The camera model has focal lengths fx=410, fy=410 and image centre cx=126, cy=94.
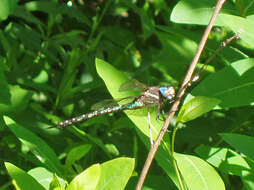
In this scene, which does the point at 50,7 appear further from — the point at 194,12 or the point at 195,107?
the point at 195,107

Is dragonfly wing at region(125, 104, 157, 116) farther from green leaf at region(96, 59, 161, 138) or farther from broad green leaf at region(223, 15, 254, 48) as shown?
broad green leaf at region(223, 15, 254, 48)

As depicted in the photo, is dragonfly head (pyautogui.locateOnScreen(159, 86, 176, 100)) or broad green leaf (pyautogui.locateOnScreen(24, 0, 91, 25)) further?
broad green leaf (pyautogui.locateOnScreen(24, 0, 91, 25))

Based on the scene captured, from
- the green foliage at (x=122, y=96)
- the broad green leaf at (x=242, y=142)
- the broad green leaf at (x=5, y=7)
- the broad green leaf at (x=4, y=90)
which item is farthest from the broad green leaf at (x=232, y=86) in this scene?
the broad green leaf at (x=5, y=7)

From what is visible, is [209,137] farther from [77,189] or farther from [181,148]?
[77,189]

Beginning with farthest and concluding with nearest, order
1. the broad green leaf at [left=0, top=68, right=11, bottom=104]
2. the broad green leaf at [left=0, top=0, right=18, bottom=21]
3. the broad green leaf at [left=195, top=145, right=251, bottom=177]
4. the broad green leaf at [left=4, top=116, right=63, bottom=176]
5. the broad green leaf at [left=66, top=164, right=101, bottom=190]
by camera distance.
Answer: the broad green leaf at [left=0, top=0, right=18, bottom=21]
the broad green leaf at [left=0, top=68, right=11, bottom=104]
the broad green leaf at [left=4, top=116, right=63, bottom=176]
the broad green leaf at [left=195, top=145, right=251, bottom=177]
the broad green leaf at [left=66, top=164, right=101, bottom=190]

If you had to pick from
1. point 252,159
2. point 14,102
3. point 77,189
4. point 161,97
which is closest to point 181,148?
point 161,97

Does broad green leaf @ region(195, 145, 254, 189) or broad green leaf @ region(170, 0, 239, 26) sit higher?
broad green leaf @ region(170, 0, 239, 26)

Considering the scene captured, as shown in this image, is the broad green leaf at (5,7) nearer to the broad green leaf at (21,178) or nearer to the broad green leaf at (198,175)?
the broad green leaf at (21,178)

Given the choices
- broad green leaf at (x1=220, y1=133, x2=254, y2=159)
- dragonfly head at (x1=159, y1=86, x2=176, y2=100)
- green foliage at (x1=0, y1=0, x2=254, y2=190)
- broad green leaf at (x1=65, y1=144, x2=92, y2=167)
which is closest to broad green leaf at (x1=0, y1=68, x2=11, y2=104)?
green foliage at (x1=0, y1=0, x2=254, y2=190)
